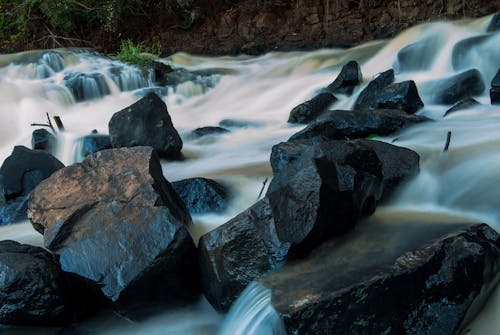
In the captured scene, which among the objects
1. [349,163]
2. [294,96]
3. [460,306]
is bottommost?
[294,96]

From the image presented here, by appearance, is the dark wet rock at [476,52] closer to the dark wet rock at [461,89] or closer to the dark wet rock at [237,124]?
the dark wet rock at [461,89]

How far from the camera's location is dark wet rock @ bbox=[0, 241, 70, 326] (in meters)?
2.59

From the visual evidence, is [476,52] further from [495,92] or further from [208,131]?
[208,131]

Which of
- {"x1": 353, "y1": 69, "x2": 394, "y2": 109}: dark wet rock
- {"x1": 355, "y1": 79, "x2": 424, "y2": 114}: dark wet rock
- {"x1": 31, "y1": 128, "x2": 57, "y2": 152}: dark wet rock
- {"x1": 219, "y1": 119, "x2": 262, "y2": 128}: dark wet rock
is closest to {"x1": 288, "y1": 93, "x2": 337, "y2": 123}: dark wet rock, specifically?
{"x1": 353, "y1": 69, "x2": 394, "y2": 109}: dark wet rock

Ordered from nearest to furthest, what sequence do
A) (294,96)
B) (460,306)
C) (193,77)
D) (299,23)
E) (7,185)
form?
1. (460,306)
2. (7,185)
3. (294,96)
4. (193,77)
5. (299,23)

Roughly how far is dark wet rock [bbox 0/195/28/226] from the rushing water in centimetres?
12

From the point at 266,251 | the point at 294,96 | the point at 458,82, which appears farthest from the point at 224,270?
the point at 294,96

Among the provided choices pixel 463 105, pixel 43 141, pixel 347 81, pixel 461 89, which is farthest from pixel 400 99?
pixel 43 141

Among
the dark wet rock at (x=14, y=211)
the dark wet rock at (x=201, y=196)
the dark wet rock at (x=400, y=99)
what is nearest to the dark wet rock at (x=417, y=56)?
the dark wet rock at (x=400, y=99)

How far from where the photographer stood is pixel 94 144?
5.69 meters

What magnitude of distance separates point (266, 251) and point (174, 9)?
10819 millimetres

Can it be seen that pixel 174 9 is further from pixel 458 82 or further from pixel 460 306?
pixel 460 306

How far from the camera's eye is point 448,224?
2.70m

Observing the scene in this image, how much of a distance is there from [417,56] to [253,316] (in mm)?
6245
